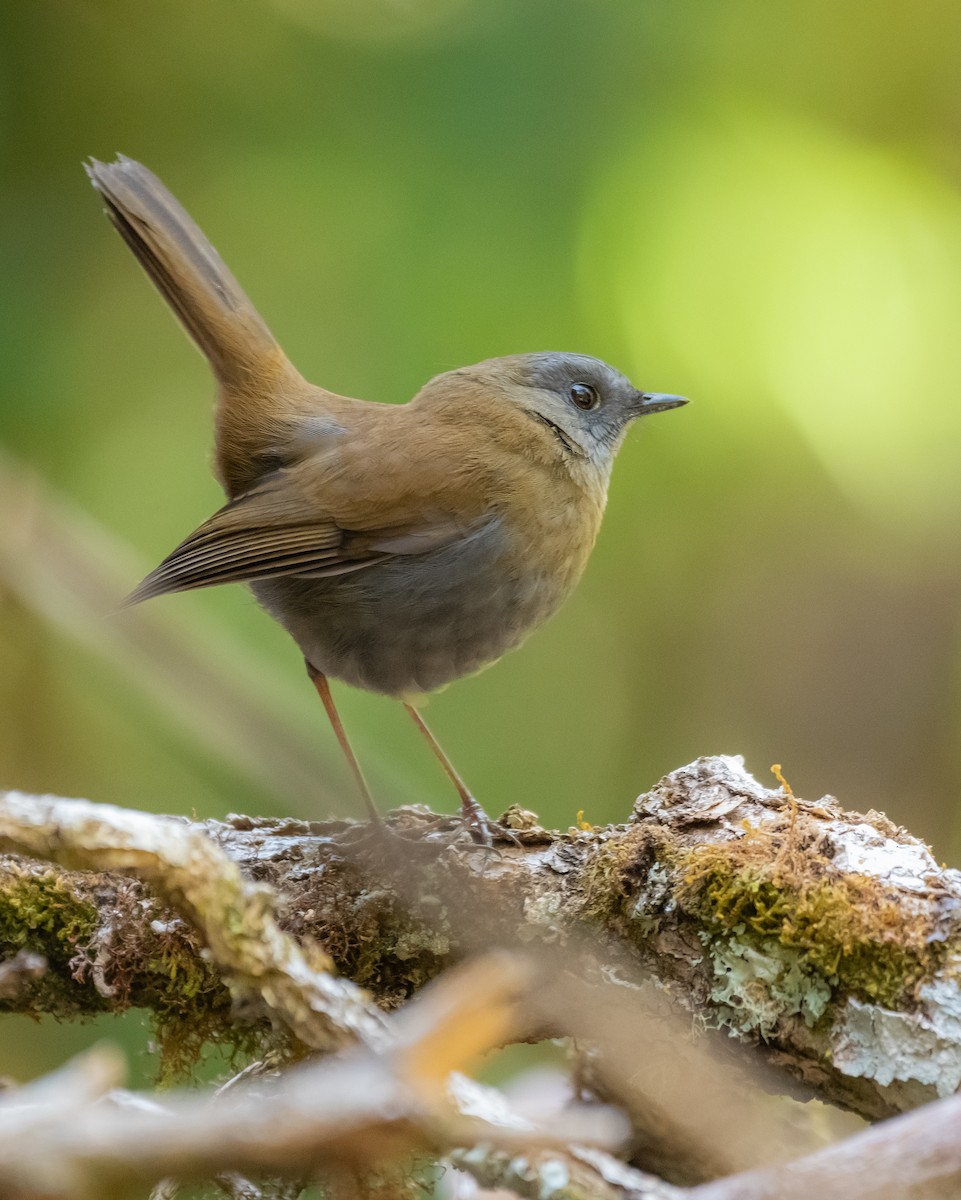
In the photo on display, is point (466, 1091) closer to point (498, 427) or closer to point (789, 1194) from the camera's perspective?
point (789, 1194)

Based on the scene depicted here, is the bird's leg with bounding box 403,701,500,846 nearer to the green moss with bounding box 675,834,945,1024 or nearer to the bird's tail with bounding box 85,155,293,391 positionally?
the green moss with bounding box 675,834,945,1024

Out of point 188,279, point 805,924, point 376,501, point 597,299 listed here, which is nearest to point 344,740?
point 376,501

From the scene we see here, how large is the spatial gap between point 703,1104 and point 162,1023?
4.27 ft

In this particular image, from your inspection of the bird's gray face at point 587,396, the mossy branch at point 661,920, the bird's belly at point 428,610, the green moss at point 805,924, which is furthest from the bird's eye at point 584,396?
the green moss at point 805,924

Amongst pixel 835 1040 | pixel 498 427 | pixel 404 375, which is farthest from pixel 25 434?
pixel 835 1040

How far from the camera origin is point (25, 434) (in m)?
5.16

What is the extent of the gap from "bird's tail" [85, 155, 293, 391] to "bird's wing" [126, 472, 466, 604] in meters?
0.65

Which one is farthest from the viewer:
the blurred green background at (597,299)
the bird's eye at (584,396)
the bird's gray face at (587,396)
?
the blurred green background at (597,299)

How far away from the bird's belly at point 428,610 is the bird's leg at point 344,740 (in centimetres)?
20

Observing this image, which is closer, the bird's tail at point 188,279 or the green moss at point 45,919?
the green moss at point 45,919

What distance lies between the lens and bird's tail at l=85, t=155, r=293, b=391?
4020 mm

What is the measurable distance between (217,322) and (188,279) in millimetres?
175

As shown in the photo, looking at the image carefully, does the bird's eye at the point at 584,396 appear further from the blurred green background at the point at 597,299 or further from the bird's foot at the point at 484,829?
the bird's foot at the point at 484,829

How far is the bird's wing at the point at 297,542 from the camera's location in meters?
3.49
